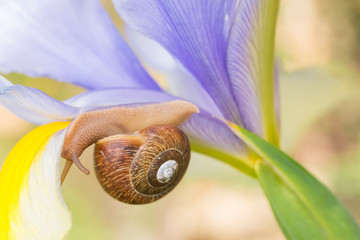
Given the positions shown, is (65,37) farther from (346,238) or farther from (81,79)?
(346,238)

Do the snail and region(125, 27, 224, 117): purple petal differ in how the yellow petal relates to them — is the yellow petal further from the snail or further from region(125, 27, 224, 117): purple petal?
region(125, 27, 224, 117): purple petal

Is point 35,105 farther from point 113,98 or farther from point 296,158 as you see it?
point 296,158

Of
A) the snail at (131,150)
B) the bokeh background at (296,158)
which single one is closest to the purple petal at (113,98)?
the snail at (131,150)

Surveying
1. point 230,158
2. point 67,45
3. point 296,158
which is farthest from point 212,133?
point 296,158

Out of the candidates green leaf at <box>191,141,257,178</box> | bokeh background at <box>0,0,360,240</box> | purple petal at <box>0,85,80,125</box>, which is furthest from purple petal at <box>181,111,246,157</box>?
bokeh background at <box>0,0,360,240</box>

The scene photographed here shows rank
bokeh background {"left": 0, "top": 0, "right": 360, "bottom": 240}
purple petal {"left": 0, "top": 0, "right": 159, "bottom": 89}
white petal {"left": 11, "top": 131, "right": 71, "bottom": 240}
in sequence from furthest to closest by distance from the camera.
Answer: bokeh background {"left": 0, "top": 0, "right": 360, "bottom": 240} < purple petal {"left": 0, "top": 0, "right": 159, "bottom": 89} < white petal {"left": 11, "top": 131, "right": 71, "bottom": 240}

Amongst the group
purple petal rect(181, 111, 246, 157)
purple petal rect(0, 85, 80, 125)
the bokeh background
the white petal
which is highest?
purple petal rect(0, 85, 80, 125)

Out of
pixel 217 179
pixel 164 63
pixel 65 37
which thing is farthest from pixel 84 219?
pixel 65 37
